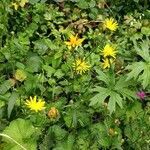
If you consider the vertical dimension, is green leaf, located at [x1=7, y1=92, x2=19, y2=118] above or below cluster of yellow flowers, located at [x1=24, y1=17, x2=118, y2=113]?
below

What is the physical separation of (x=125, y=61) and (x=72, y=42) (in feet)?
2.10

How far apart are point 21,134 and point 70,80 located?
1.67ft

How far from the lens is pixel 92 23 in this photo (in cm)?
344

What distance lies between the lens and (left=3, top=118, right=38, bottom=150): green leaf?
2531 mm

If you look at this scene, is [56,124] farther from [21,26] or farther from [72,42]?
[21,26]

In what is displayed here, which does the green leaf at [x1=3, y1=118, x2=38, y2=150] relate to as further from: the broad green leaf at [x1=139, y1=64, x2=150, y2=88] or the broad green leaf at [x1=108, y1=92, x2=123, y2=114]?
the broad green leaf at [x1=139, y1=64, x2=150, y2=88]

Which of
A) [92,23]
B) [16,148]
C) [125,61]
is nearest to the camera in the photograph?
[16,148]

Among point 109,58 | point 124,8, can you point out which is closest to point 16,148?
point 109,58

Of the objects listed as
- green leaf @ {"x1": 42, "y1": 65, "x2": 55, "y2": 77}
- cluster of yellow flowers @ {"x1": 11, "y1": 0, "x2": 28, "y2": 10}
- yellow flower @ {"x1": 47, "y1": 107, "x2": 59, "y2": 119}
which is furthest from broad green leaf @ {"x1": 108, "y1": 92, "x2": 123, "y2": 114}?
cluster of yellow flowers @ {"x1": 11, "y1": 0, "x2": 28, "y2": 10}

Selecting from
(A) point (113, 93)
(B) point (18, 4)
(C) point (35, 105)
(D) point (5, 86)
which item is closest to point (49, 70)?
(D) point (5, 86)

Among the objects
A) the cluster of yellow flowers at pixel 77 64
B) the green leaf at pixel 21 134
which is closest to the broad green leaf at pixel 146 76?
the cluster of yellow flowers at pixel 77 64

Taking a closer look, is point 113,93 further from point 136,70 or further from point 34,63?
point 34,63

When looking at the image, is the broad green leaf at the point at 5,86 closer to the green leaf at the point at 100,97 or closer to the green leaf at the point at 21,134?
the green leaf at the point at 21,134

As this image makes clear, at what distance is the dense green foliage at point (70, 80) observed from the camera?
256 centimetres
